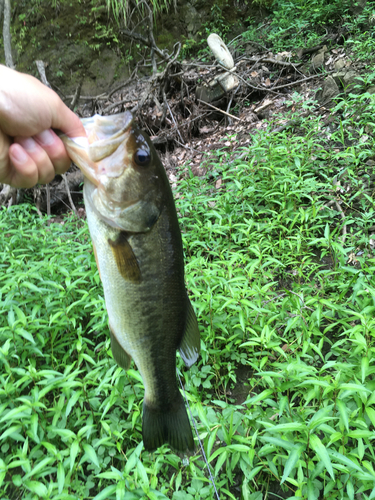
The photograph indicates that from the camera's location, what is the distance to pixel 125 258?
4.00 ft

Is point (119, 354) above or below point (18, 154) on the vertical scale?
below

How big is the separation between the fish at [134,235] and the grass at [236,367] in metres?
0.85

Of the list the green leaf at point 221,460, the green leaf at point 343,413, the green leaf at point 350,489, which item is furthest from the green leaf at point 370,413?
the green leaf at point 221,460

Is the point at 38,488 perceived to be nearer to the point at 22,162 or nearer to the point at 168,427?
the point at 168,427

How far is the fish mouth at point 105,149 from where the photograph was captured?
3.84ft

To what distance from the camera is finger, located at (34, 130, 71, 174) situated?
1.28m

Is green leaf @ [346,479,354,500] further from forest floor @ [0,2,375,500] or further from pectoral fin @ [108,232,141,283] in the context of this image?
pectoral fin @ [108,232,141,283]

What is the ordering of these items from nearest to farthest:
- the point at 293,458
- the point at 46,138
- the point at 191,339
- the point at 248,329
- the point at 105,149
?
1. the point at 105,149
2. the point at 46,138
3. the point at 191,339
4. the point at 293,458
5. the point at 248,329

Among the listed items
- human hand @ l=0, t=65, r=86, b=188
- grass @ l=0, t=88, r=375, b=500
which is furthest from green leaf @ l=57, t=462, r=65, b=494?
human hand @ l=0, t=65, r=86, b=188

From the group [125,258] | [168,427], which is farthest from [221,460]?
[125,258]

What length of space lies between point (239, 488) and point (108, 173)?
2.17 metres

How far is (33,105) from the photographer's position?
1182mm

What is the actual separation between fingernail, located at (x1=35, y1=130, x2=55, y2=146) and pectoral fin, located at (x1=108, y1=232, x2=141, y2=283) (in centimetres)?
51

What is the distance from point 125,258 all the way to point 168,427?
33.4 inches
